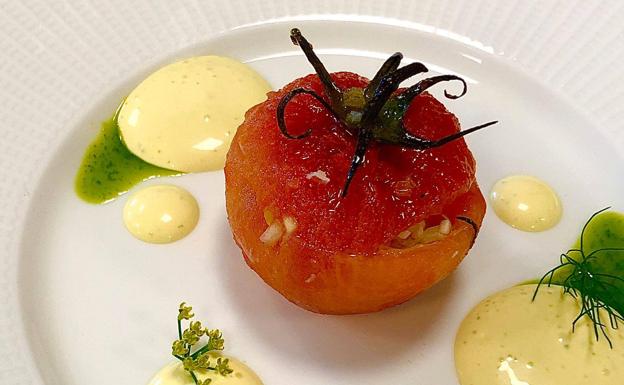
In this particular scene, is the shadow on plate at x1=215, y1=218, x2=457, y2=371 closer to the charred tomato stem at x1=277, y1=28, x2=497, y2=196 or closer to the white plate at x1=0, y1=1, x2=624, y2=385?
the white plate at x1=0, y1=1, x2=624, y2=385

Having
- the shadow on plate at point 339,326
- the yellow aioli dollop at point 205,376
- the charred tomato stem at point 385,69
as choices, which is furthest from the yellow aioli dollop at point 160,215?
the charred tomato stem at point 385,69

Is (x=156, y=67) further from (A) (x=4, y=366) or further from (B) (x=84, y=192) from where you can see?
(A) (x=4, y=366)

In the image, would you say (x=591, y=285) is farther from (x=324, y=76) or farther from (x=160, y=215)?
(x=160, y=215)

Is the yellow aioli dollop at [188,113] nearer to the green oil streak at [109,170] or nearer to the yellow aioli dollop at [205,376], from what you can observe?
the green oil streak at [109,170]

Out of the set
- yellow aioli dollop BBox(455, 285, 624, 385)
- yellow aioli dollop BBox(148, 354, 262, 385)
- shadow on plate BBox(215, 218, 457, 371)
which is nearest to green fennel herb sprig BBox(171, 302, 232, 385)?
yellow aioli dollop BBox(148, 354, 262, 385)

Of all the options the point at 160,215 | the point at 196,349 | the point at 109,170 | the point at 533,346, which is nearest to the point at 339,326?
the point at 196,349
